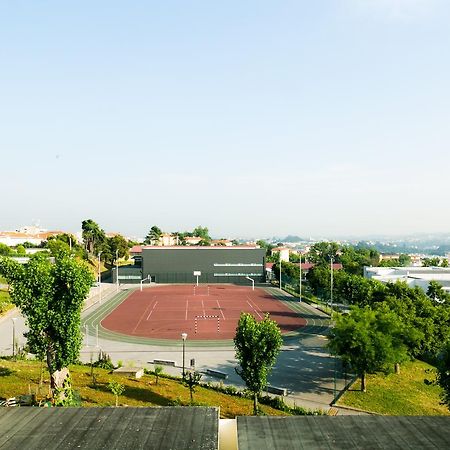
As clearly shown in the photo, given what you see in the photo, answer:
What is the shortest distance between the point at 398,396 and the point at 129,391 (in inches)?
843

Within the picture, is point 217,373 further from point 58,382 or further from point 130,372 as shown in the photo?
point 58,382

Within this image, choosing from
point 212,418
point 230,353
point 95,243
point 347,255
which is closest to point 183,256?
point 95,243

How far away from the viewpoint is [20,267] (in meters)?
23.4

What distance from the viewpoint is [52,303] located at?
924 inches

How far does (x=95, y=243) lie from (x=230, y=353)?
95.2m

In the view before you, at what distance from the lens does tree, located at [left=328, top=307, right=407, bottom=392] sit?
104ft

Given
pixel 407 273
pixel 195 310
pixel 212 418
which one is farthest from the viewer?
pixel 407 273

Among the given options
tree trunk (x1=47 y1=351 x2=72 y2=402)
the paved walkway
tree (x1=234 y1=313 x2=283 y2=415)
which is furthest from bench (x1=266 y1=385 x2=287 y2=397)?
tree trunk (x1=47 y1=351 x2=72 y2=402)

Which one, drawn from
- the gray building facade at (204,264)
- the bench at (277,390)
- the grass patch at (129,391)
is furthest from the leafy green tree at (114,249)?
the bench at (277,390)

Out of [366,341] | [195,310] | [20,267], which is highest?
[20,267]

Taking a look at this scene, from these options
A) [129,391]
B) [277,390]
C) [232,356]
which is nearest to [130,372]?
[129,391]

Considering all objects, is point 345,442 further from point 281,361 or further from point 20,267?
point 281,361

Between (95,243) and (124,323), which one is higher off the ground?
(95,243)

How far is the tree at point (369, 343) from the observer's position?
31.7m
